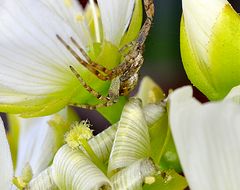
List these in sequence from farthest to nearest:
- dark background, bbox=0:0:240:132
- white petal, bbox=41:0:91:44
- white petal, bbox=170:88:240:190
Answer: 1. dark background, bbox=0:0:240:132
2. white petal, bbox=41:0:91:44
3. white petal, bbox=170:88:240:190

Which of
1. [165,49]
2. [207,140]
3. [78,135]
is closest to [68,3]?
[78,135]

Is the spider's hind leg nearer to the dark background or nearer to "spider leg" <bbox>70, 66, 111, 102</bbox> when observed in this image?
"spider leg" <bbox>70, 66, 111, 102</bbox>

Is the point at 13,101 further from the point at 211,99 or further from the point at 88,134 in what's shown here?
→ the point at 211,99

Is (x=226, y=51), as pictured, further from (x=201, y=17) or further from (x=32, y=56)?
(x=32, y=56)

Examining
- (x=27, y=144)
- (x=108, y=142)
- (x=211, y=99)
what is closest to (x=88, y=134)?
(x=108, y=142)

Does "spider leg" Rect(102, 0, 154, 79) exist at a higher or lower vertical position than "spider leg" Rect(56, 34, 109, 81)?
lower

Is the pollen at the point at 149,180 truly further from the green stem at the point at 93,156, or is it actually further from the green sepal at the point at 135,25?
the green sepal at the point at 135,25

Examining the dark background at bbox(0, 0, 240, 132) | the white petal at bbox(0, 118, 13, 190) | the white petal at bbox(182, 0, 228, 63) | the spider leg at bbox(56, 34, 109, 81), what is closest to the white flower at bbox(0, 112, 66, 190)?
the white petal at bbox(0, 118, 13, 190)
